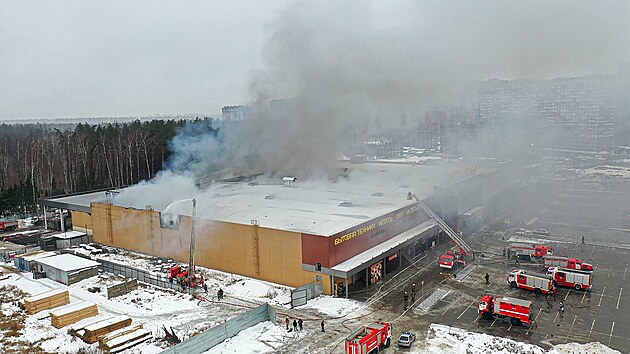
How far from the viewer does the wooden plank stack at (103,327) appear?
1889 centimetres

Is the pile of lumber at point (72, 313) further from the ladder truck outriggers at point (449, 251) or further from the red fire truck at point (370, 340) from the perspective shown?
the ladder truck outriggers at point (449, 251)

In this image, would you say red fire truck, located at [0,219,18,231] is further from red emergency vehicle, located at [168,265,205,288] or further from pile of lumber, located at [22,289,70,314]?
red emergency vehicle, located at [168,265,205,288]

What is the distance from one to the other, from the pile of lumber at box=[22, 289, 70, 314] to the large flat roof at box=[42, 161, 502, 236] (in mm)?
8936

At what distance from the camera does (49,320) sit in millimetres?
21516

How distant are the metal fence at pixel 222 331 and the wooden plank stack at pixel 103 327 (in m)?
3.76

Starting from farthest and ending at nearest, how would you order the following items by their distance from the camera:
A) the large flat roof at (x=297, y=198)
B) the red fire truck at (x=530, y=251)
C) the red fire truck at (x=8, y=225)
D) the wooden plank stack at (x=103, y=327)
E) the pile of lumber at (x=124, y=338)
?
the red fire truck at (x=8, y=225)
the red fire truck at (x=530, y=251)
the large flat roof at (x=297, y=198)
the wooden plank stack at (x=103, y=327)
the pile of lumber at (x=124, y=338)

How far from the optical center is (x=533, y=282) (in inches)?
937

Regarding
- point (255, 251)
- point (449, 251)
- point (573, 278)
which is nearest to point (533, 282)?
point (573, 278)

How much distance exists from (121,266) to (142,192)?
10074 millimetres

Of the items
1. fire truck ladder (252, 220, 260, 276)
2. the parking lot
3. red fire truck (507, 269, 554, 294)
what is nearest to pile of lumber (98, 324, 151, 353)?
fire truck ladder (252, 220, 260, 276)

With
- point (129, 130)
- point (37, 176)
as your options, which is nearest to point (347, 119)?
point (129, 130)

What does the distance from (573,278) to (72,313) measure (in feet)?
79.1

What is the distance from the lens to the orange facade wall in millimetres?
25500

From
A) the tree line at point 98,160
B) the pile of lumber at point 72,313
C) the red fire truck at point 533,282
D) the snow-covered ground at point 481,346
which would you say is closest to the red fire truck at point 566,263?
the red fire truck at point 533,282
